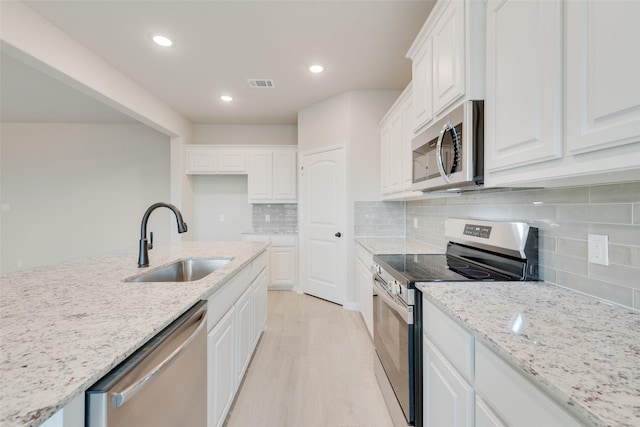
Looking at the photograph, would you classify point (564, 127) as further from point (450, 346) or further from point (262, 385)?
point (262, 385)

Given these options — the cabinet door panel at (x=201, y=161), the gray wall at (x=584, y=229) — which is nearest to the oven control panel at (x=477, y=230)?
the gray wall at (x=584, y=229)

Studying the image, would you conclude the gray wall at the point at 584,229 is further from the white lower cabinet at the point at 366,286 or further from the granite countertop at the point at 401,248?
the white lower cabinet at the point at 366,286

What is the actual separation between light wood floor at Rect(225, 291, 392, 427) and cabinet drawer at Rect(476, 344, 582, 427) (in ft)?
3.64

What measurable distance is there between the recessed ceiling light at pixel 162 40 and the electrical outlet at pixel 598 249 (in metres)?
3.25

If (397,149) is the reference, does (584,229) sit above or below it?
below

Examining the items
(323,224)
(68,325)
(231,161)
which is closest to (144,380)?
(68,325)

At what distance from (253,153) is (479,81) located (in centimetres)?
377

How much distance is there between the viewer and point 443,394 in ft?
3.60

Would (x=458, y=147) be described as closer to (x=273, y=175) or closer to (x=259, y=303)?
(x=259, y=303)

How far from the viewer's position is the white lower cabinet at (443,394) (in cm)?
94

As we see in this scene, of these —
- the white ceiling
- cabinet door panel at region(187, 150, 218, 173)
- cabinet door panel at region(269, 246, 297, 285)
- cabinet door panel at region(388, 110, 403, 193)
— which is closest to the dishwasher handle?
cabinet door panel at region(388, 110, 403, 193)

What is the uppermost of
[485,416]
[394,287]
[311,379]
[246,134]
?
[246,134]

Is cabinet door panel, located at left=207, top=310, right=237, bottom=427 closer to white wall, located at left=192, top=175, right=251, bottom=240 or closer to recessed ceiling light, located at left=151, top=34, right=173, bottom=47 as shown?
recessed ceiling light, located at left=151, top=34, right=173, bottom=47

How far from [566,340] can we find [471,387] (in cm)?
33
